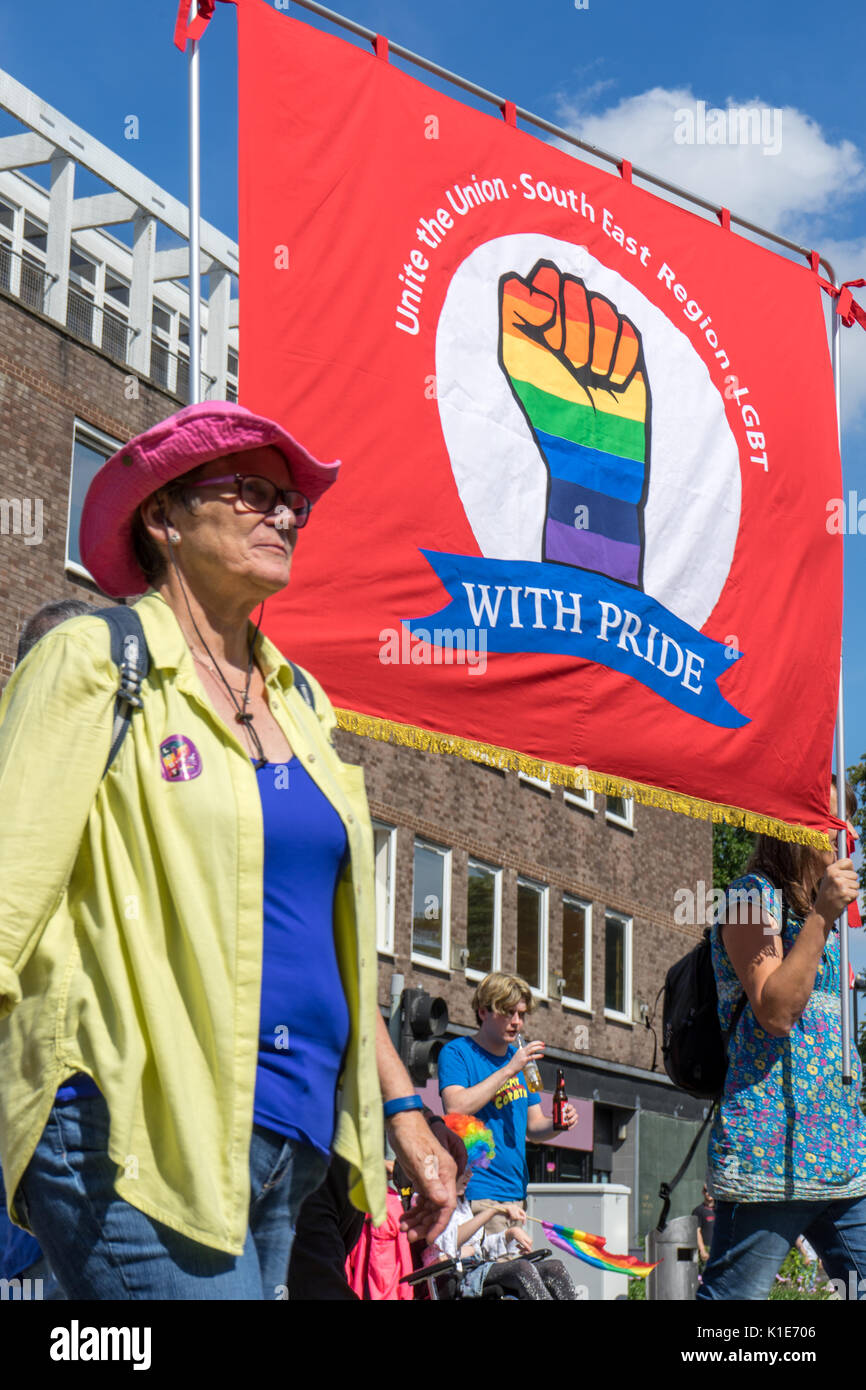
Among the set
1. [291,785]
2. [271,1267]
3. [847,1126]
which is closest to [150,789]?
[291,785]

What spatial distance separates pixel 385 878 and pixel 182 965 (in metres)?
23.2

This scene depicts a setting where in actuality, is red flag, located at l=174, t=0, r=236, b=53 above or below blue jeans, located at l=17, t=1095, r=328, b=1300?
above

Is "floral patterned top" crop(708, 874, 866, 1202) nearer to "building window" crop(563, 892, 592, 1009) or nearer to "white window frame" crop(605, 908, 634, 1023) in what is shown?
"building window" crop(563, 892, 592, 1009)

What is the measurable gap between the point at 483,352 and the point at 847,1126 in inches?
116

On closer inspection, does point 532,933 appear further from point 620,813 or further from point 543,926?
point 620,813

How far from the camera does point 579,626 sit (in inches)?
238

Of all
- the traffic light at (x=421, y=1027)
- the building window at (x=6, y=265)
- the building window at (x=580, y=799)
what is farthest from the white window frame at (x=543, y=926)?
the traffic light at (x=421, y=1027)

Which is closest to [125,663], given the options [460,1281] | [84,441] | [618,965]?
[460,1281]

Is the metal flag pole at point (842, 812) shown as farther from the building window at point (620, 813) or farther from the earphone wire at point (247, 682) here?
the building window at point (620, 813)

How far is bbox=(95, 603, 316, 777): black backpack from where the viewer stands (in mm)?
2713

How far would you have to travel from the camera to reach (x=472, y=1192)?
8.02 metres

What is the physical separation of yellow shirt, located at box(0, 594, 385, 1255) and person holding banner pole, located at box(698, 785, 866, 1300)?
2150 mm


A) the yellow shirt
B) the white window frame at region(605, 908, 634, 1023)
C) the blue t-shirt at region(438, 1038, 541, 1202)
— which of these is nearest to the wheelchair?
the blue t-shirt at region(438, 1038, 541, 1202)

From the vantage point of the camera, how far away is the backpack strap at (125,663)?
2.71m
